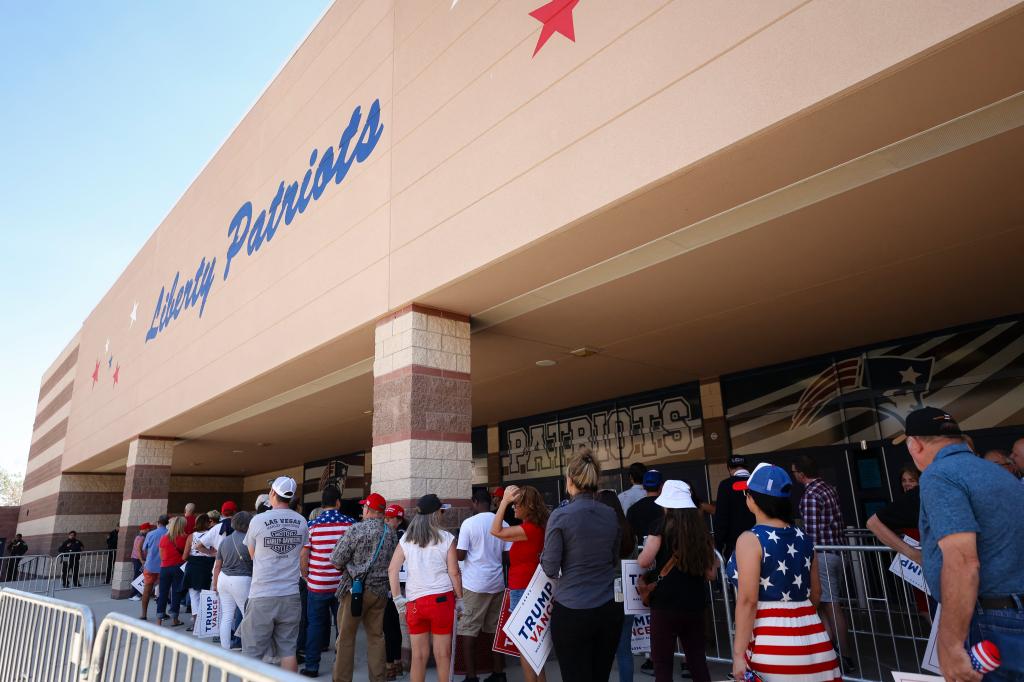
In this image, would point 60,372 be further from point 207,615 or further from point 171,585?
point 207,615

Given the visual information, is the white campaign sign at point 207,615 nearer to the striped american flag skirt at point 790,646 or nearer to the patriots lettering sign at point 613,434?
the patriots lettering sign at point 613,434

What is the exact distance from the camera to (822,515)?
6.61 m

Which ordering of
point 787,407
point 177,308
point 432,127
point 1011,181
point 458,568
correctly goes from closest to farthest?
point 1011,181 → point 458,568 → point 432,127 → point 787,407 → point 177,308

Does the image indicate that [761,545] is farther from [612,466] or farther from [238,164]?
[238,164]

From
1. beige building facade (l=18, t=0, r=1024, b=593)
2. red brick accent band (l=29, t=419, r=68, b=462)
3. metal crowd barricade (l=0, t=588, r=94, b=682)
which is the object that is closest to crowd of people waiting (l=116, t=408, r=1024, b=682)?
beige building facade (l=18, t=0, r=1024, b=593)

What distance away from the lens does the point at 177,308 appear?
50.3 ft

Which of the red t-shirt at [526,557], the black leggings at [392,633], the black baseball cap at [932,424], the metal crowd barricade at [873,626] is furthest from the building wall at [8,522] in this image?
the black baseball cap at [932,424]

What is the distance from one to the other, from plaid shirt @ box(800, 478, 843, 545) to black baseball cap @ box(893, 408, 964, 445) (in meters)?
3.76

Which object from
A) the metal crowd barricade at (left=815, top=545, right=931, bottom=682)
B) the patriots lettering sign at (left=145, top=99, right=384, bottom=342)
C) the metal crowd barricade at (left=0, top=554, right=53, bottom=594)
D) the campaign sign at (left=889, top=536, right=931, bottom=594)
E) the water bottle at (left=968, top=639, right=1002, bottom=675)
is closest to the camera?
the water bottle at (left=968, top=639, right=1002, bottom=675)

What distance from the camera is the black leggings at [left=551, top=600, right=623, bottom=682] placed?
14.1 ft

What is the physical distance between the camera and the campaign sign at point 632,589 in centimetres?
512

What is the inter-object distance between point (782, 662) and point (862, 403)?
8452 mm

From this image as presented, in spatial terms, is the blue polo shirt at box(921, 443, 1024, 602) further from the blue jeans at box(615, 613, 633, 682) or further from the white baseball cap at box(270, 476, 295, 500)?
the white baseball cap at box(270, 476, 295, 500)

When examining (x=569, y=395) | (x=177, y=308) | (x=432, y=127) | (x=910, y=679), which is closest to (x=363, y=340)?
(x=432, y=127)
